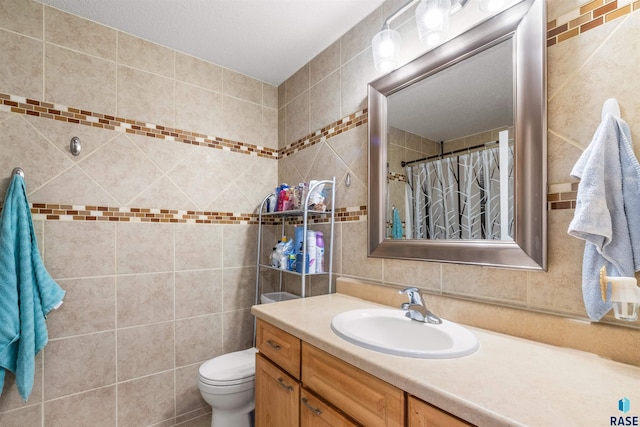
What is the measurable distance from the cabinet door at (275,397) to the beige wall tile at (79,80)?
5.42ft

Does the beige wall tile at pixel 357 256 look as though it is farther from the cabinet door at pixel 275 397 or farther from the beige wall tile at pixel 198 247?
the beige wall tile at pixel 198 247

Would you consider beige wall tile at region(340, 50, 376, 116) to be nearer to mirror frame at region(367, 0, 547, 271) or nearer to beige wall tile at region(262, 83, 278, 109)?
mirror frame at region(367, 0, 547, 271)

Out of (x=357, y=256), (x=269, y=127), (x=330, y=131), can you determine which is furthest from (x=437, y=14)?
(x=269, y=127)

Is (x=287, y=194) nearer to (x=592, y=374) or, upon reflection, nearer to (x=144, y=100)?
(x=144, y=100)

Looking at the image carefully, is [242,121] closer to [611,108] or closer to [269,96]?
[269,96]

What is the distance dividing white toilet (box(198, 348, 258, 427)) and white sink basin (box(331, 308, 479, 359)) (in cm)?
79

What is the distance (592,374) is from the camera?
716 mm

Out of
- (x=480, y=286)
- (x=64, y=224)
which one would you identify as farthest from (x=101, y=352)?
(x=480, y=286)

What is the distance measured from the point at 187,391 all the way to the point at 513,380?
76.2 inches

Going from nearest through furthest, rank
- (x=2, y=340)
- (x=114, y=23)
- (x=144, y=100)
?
(x=2, y=340)
(x=114, y=23)
(x=144, y=100)

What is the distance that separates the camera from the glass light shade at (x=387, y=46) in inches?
53.1

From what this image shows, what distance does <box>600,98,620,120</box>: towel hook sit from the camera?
0.81m

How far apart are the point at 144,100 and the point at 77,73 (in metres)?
0.33

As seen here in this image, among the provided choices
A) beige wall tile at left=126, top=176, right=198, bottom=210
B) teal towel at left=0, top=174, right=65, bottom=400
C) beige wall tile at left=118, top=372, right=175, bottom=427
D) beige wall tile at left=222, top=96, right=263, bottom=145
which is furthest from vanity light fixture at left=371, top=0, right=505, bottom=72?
beige wall tile at left=118, top=372, right=175, bottom=427
